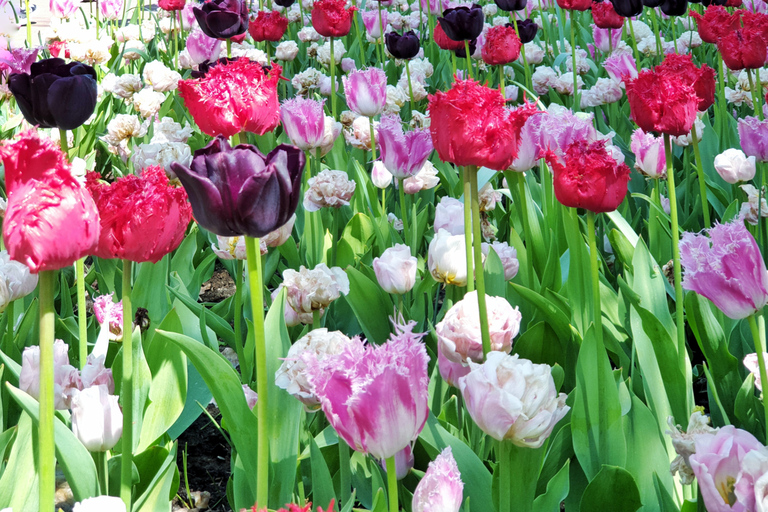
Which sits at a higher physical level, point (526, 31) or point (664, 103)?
point (664, 103)

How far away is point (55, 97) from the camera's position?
4.34 ft

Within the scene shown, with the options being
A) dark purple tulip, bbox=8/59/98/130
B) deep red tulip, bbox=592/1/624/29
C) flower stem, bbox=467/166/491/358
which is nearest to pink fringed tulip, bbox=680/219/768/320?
flower stem, bbox=467/166/491/358

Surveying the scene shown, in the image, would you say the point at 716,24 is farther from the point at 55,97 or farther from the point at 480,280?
the point at 55,97

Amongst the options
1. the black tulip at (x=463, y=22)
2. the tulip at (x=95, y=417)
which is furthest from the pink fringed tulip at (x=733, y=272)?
the black tulip at (x=463, y=22)

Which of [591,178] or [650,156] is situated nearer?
[591,178]

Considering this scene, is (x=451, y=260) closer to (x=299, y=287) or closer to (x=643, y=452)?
(x=299, y=287)

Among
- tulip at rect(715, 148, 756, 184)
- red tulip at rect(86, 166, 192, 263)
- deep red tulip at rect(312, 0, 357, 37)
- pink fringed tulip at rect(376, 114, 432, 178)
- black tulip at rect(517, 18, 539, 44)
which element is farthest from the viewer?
black tulip at rect(517, 18, 539, 44)

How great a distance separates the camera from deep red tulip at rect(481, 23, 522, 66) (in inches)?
84.4

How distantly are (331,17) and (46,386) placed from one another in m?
1.87

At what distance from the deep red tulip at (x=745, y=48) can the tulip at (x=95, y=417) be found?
170cm

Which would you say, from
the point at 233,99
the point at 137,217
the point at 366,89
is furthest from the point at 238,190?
the point at 366,89

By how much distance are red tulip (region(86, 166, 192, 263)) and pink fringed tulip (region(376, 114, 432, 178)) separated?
77 centimetres

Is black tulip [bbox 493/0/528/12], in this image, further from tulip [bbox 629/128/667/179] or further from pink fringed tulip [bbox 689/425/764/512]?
pink fringed tulip [bbox 689/425/764/512]

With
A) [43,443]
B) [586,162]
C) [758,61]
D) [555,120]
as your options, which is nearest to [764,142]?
[758,61]
